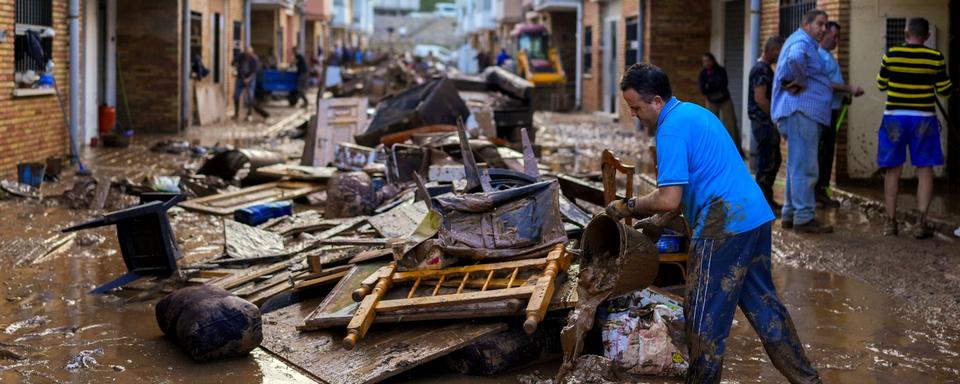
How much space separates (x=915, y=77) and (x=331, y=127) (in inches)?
296

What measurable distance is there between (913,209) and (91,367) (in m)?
7.34

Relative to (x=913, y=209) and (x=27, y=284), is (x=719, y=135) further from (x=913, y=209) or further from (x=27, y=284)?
(x=913, y=209)

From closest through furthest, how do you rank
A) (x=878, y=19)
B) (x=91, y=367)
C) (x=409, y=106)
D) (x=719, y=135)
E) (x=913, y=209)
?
(x=719, y=135) → (x=91, y=367) → (x=913, y=209) → (x=878, y=19) → (x=409, y=106)

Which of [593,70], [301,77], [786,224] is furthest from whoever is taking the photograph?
[301,77]

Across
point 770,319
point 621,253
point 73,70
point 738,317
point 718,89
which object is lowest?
point 738,317

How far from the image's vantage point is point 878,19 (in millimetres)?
12352

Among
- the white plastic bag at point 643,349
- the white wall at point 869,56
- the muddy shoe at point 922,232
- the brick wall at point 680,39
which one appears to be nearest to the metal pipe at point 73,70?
the white wall at point 869,56

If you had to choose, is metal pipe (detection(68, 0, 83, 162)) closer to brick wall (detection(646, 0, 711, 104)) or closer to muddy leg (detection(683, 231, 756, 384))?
brick wall (detection(646, 0, 711, 104))

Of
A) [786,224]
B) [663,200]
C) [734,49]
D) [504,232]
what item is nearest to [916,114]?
[786,224]

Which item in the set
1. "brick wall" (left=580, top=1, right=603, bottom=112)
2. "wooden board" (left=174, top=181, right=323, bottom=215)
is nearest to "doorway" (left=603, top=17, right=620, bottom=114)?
"brick wall" (left=580, top=1, right=603, bottom=112)

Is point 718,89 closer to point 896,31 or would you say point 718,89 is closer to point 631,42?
point 896,31

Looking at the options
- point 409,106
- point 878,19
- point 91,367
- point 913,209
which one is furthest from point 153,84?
point 91,367

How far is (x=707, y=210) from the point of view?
15.6 ft

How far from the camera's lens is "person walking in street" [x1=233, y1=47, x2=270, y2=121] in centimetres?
2603
